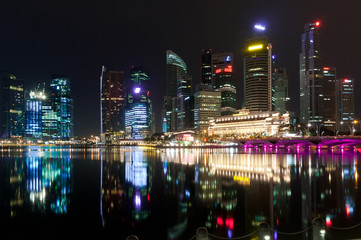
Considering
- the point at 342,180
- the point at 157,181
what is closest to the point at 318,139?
the point at 342,180

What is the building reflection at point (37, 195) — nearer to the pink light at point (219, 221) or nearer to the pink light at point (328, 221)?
the pink light at point (219, 221)

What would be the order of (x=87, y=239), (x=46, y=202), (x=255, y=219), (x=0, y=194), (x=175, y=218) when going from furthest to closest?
1. (x=0, y=194)
2. (x=46, y=202)
3. (x=175, y=218)
4. (x=255, y=219)
5. (x=87, y=239)

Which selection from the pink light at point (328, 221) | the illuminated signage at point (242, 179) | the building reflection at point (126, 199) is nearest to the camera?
the pink light at point (328, 221)

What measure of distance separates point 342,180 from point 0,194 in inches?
1300

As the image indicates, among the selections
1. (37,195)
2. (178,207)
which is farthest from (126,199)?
(37,195)

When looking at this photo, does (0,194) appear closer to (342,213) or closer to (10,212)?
(10,212)

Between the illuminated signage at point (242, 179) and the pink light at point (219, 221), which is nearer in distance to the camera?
the pink light at point (219, 221)

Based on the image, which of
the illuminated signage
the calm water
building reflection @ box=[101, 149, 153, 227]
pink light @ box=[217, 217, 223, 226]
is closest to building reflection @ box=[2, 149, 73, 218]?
the calm water

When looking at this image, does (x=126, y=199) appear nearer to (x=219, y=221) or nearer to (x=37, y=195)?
(x=37, y=195)

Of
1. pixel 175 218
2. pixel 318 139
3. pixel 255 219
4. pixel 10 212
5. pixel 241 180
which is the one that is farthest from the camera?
pixel 318 139

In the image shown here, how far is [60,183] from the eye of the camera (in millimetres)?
33969

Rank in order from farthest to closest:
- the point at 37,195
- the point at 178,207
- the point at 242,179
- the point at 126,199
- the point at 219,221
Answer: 1. the point at 242,179
2. the point at 37,195
3. the point at 126,199
4. the point at 178,207
5. the point at 219,221

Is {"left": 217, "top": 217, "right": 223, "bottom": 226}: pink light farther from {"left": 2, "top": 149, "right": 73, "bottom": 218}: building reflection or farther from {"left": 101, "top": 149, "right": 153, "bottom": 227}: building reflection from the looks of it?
{"left": 2, "top": 149, "right": 73, "bottom": 218}: building reflection

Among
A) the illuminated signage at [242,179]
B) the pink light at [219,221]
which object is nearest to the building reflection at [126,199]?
the pink light at [219,221]
